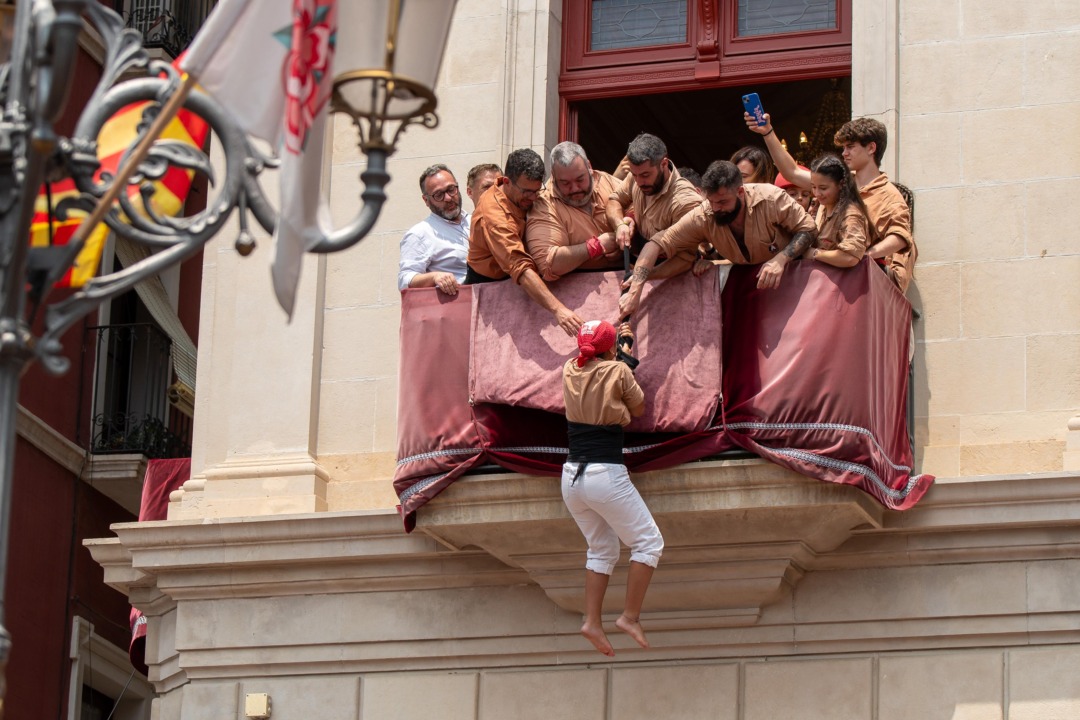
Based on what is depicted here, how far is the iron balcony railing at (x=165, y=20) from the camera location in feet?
84.9

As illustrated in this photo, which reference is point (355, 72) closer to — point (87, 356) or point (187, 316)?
point (87, 356)

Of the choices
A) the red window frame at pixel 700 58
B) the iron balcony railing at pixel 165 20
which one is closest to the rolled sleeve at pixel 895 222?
the red window frame at pixel 700 58

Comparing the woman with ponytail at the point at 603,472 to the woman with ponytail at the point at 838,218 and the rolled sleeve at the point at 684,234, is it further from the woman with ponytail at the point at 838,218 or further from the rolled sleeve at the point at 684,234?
the woman with ponytail at the point at 838,218

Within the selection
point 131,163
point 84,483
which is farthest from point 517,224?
point 84,483

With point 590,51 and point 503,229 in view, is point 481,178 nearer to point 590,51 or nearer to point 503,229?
point 503,229

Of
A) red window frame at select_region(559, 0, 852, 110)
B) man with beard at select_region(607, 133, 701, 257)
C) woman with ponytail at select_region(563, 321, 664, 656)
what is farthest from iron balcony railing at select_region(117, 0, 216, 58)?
woman with ponytail at select_region(563, 321, 664, 656)

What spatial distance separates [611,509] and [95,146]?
18.0ft

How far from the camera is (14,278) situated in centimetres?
934

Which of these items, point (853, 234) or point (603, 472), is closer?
point (603, 472)

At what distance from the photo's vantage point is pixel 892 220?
15.8 meters

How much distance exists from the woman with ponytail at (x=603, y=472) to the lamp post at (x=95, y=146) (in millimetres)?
4129

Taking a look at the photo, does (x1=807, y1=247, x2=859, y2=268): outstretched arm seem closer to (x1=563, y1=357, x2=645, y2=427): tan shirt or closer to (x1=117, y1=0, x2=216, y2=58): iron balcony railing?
(x1=563, y1=357, x2=645, y2=427): tan shirt

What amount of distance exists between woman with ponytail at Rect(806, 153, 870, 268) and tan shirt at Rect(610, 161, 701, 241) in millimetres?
749

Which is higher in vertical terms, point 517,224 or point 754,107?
point 754,107
